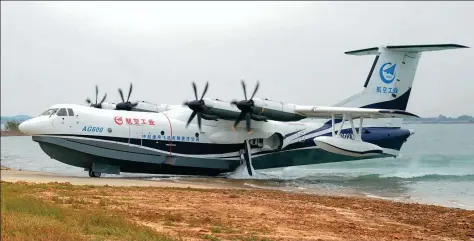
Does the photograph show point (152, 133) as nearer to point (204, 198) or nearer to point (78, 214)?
point (204, 198)

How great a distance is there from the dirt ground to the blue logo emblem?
12052 millimetres

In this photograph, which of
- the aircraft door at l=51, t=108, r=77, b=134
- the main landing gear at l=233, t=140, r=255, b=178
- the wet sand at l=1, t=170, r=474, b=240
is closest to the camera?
the wet sand at l=1, t=170, r=474, b=240

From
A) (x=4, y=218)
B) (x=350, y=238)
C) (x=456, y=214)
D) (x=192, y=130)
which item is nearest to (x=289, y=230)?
(x=350, y=238)

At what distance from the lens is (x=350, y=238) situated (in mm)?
9961

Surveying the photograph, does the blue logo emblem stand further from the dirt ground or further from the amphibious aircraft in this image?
the dirt ground

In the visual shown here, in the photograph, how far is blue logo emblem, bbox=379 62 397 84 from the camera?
2686cm

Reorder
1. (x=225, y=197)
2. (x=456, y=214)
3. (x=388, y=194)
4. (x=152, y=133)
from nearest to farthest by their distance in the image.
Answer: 1. (x=456, y=214)
2. (x=225, y=197)
3. (x=388, y=194)
4. (x=152, y=133)

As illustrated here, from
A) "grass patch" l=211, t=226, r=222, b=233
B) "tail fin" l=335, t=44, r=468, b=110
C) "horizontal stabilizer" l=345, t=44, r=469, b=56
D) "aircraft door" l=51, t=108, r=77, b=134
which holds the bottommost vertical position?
"grass patch" l=211, t=226, r=222, b=233

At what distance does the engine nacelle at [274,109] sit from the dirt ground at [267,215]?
6.59 m

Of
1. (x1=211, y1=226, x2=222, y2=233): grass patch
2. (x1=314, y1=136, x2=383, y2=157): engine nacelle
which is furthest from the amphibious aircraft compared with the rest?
(x1=211, y1=226, x2=222, y2=233): grass patch

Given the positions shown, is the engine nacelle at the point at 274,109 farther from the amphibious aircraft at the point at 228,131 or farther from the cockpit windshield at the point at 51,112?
the cockpit windshield at the point at 51,112

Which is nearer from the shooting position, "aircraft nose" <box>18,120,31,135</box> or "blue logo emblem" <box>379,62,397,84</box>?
"aircraft nose" <box>18,120,31,135</box>

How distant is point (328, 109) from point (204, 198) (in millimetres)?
10266

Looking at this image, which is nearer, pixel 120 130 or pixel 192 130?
pixel 120 130
